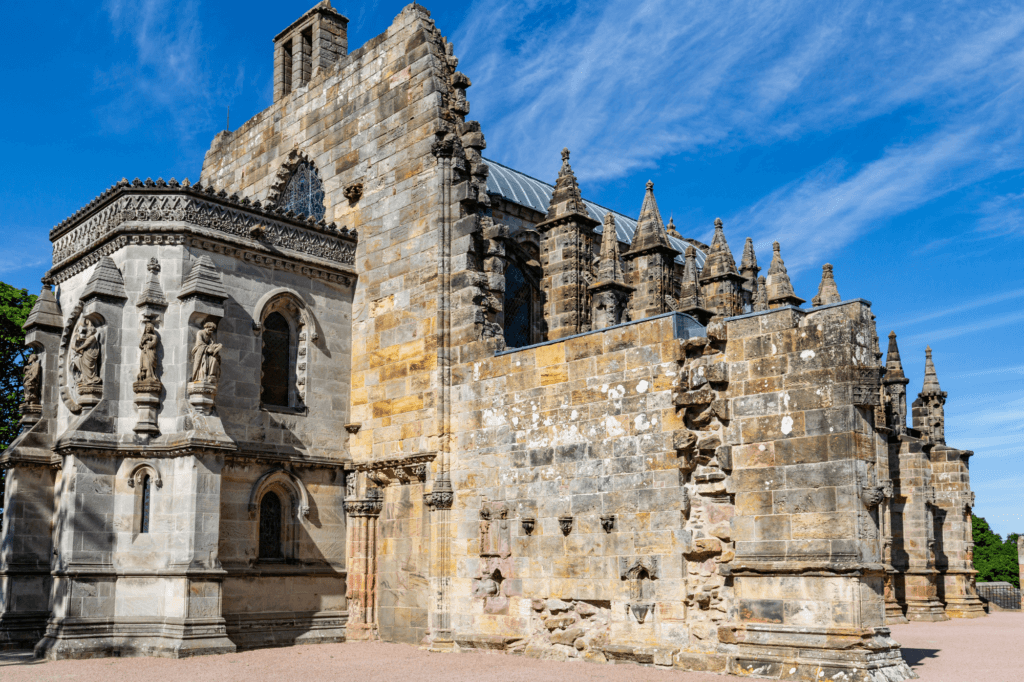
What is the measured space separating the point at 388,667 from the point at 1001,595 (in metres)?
26.7

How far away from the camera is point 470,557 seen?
49.9 ft

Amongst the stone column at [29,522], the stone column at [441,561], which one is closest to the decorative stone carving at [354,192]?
the stone column at [441,561]

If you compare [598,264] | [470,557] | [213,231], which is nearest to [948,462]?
[598,264]

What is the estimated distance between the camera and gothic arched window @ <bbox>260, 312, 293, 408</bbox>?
1686 cm

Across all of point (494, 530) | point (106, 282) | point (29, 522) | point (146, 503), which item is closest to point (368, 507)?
point (494, 530)

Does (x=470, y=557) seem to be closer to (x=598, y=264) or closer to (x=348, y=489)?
(x=348, y=489)

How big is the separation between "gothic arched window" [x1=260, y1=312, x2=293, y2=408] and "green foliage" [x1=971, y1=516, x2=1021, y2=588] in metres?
38.6

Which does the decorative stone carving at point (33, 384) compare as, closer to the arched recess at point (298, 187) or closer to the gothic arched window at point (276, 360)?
the gothic arched window at point (276, 360)

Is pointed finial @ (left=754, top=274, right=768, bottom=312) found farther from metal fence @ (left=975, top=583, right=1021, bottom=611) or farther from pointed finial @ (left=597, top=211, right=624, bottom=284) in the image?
metal fence @ (left=975, top=583, right=1021, bottom=611)

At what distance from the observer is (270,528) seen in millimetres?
16375

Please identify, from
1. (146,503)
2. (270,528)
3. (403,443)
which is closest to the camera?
(146,503)

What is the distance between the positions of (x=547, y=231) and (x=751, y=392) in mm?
11177

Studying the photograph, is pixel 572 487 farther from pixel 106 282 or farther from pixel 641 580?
pixel 106 282

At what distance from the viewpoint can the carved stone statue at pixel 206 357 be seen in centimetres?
1532
